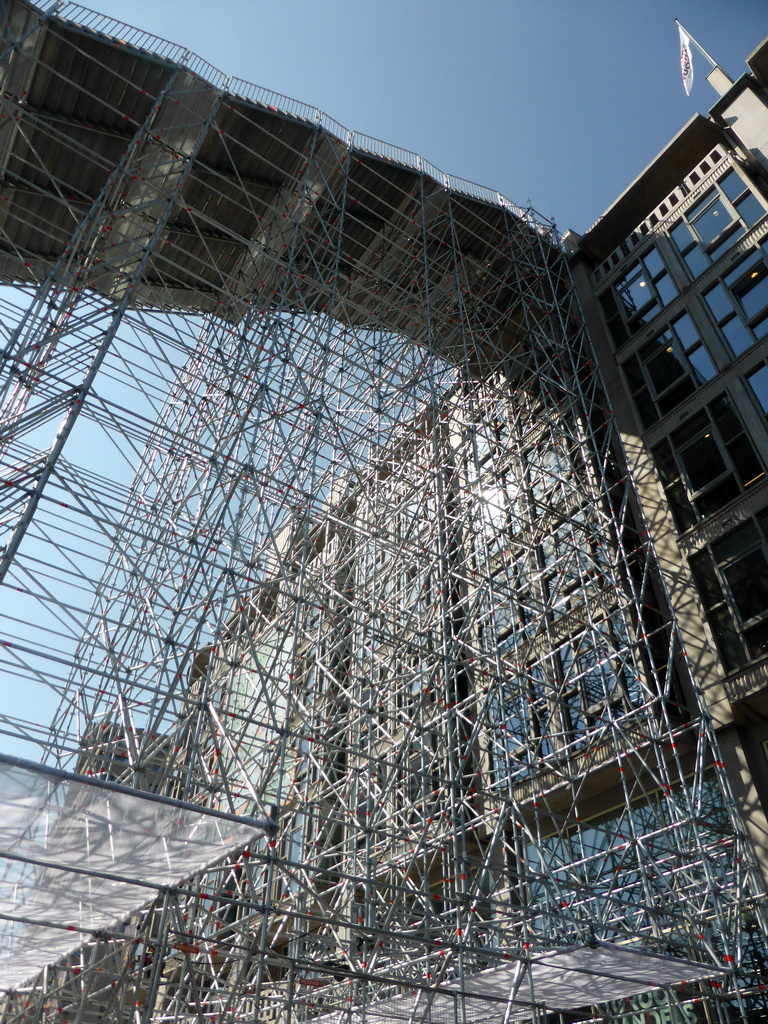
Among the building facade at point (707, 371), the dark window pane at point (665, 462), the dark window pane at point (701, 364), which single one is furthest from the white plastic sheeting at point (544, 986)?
the dark window pane at point (701, 364)

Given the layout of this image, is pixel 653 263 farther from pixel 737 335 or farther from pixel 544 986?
pixel 544 986

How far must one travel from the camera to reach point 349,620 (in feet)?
53.7

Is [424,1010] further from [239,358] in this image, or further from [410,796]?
[239,358]

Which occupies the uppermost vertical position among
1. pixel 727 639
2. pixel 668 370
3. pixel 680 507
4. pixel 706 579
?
pixel 668 370

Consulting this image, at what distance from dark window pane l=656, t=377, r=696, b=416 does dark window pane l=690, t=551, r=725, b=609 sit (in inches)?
160

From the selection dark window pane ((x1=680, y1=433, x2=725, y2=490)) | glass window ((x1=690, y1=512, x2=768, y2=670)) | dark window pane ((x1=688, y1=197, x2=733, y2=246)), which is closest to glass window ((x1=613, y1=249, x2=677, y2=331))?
dark window pane ((x1=688, y1=197, x2=733, y2=246))

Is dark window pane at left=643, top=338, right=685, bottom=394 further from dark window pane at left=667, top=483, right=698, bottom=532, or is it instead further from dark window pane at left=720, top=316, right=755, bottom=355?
dark window pane at left=667, top=483, right=698, bottom=532

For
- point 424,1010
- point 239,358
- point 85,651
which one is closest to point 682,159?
point 239,358

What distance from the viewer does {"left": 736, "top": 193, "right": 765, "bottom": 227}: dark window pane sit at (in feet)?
65.1

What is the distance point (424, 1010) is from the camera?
41.9ft

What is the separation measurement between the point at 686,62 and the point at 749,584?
1413 cm

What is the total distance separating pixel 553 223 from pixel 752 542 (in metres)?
13.2

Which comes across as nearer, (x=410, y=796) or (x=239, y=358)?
(x=239, y=358)

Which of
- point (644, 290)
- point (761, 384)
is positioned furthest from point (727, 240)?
point (761, 384)
